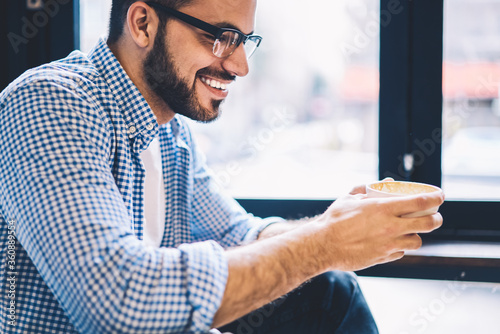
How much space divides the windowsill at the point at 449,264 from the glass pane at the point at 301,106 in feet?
1.27

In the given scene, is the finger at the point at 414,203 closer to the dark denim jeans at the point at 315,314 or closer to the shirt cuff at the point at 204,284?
the shirt cuff at the point at 204,284

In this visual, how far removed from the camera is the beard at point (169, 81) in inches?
44.7

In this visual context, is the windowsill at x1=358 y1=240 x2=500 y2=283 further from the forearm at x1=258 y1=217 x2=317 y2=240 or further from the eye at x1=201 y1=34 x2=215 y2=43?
the eye at x1=201 y1=34 x2=215 y2=43

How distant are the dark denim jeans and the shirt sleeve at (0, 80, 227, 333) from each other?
0.44m

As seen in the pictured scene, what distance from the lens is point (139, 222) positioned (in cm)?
111

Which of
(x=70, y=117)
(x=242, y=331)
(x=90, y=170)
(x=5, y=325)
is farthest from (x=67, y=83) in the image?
(x=242, y=331)

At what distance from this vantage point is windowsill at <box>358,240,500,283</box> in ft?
4.87

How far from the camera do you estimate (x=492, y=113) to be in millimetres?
1738

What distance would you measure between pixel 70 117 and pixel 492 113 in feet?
5.14

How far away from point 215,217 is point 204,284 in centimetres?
71

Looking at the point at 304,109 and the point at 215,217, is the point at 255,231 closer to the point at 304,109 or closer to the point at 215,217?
the point at 215,217

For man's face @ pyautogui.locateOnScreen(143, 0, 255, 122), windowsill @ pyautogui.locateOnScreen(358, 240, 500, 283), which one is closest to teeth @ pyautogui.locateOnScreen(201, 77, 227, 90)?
man's face @ pyautogui.locateOnScreen(143, 0, 255, 122)

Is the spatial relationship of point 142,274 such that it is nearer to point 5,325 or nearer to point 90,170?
point 90,170

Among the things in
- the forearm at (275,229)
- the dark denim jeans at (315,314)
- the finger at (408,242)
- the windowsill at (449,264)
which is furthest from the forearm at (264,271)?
the windowsill at (449,264)
